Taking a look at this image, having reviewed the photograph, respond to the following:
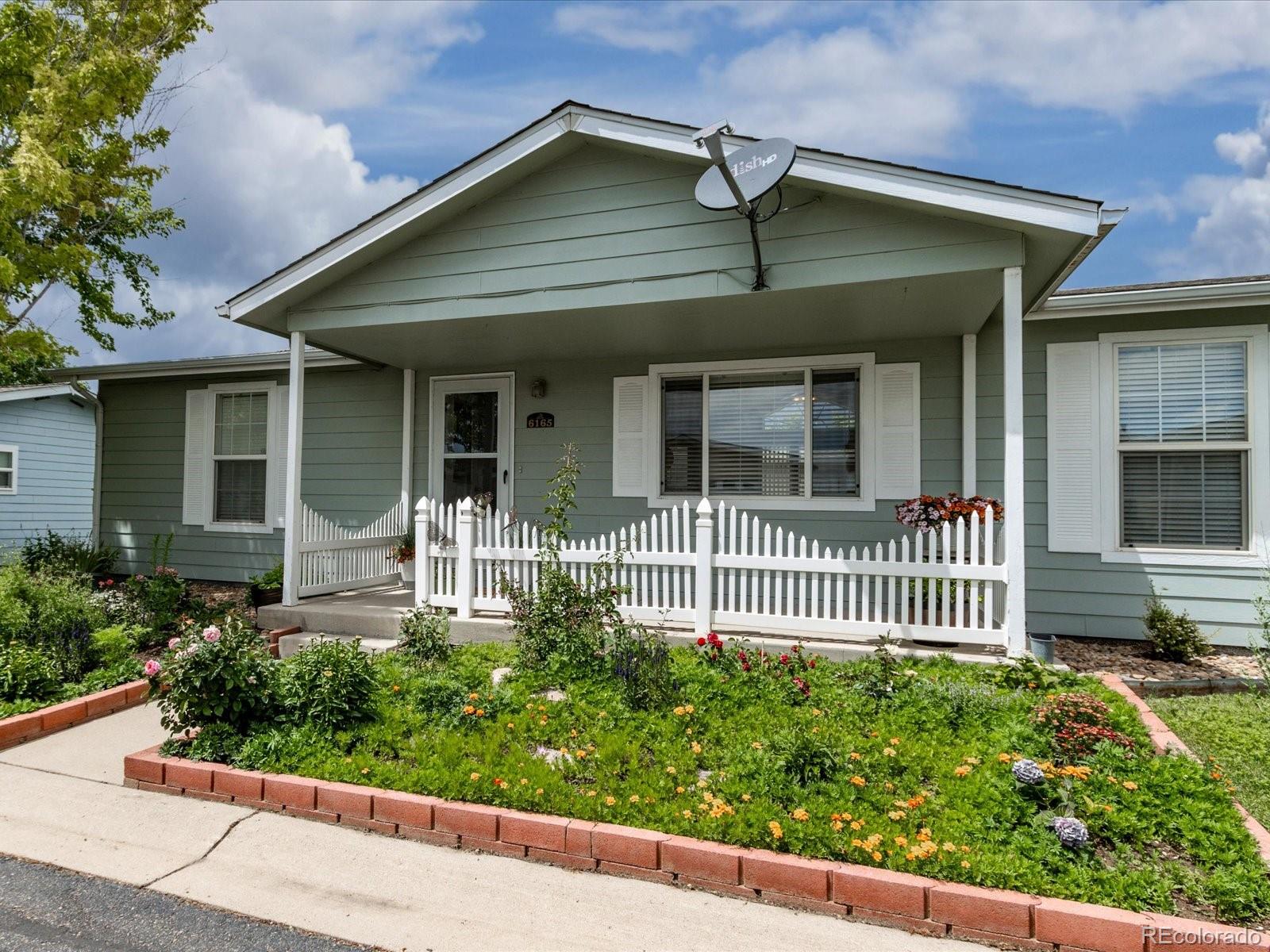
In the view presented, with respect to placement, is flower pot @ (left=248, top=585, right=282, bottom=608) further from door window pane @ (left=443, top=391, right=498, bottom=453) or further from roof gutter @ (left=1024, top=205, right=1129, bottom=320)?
roof gutter @ (left=1024, top=205, right=1129, bottom=320)

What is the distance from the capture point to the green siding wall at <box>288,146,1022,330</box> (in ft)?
15.1

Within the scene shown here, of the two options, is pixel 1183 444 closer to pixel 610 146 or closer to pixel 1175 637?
pixel 1175 637

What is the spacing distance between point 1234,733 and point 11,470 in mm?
16036

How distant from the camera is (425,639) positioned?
16.1 feet

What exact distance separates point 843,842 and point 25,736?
458 cm

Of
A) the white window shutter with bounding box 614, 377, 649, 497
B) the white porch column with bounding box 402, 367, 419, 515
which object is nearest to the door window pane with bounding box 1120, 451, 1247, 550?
the white window shutter with bounding box 614, 377, 649, 497

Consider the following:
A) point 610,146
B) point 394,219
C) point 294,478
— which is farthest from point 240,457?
point 610,146

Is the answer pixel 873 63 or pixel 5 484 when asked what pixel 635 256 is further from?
pixel 5 484

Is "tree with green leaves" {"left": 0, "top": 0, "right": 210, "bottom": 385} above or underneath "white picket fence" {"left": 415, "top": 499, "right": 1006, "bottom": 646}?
above

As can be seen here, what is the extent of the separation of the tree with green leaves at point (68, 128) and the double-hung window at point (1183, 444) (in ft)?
35.3

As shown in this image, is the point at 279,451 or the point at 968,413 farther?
the point at 279,451

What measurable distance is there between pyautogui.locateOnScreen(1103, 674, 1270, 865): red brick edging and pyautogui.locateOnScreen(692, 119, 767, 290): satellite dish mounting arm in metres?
3.49

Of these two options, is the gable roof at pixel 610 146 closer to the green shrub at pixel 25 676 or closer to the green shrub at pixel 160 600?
the green shrub at pixel 160 600

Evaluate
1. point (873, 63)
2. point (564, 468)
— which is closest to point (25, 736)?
point (564, 468)
